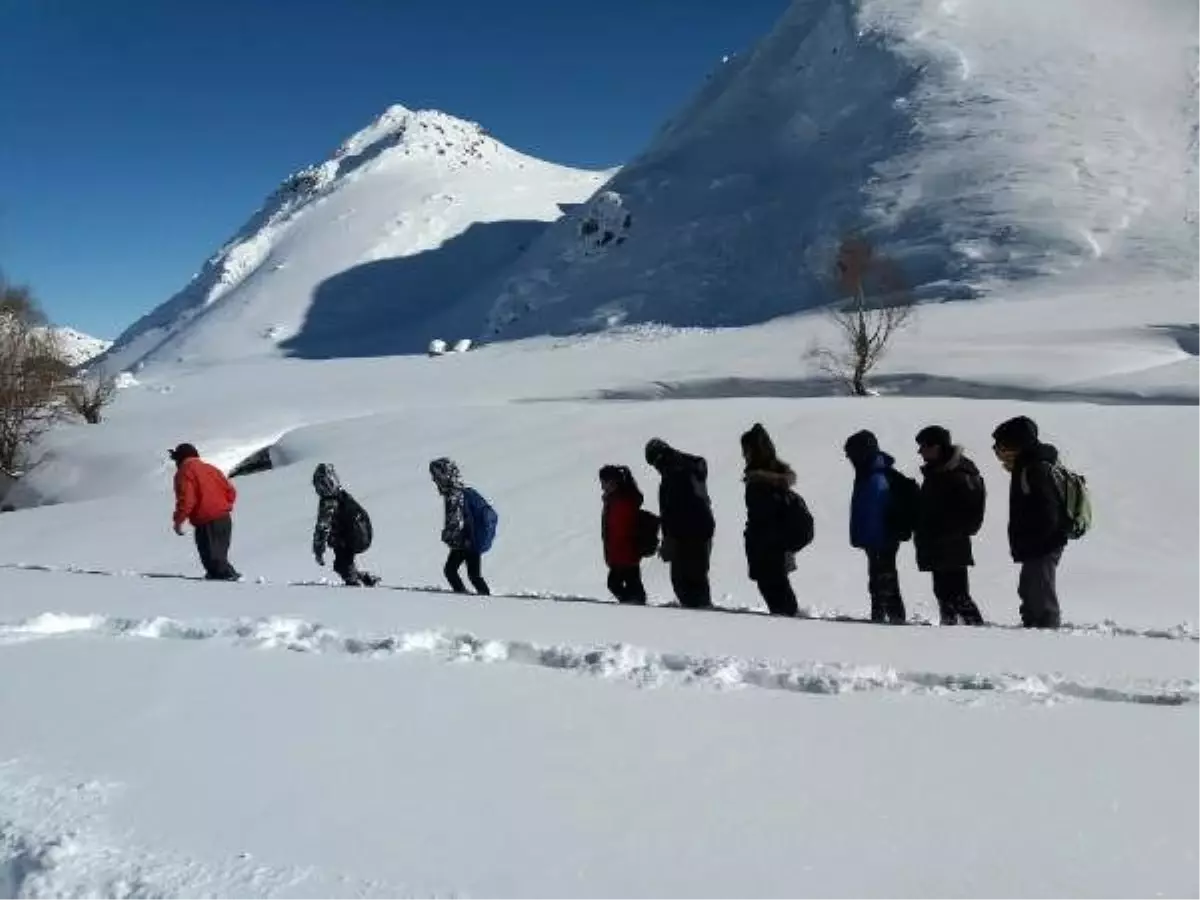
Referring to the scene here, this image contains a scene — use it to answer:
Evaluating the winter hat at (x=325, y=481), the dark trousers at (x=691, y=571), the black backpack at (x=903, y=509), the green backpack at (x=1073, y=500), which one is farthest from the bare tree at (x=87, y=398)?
the green backpack at (x=1073, y=500)

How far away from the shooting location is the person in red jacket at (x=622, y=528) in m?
8.32

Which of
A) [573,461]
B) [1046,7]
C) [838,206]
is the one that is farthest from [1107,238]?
[573,461]

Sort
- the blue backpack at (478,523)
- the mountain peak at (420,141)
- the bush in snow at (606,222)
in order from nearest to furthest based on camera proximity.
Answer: the blue backpack at (478,523)
the bush in snow at (606,222)
the mountain peak at (420,141)

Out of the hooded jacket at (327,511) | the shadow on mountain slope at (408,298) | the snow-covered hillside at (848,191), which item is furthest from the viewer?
the shadow on mountain slope at (408,298)

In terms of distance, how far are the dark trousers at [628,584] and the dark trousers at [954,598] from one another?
240 cm

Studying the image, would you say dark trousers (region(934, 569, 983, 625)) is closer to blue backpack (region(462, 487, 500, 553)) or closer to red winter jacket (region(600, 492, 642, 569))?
red winter jacket (region(600, 492, 642, 569))

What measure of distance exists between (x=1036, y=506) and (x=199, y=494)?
7.50 metres

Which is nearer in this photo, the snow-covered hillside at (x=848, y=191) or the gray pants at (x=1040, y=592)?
the gray pants at (x=1040, y=592)

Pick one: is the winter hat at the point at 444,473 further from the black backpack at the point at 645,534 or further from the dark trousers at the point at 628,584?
the black backpack at the point at 645,534

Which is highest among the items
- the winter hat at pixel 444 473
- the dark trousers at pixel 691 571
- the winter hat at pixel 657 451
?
the winter hat at pixel 657 451

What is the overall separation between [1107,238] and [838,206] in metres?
22.0

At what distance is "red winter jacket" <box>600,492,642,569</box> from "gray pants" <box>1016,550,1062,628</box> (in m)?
2.97

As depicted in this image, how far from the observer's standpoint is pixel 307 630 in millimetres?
6465

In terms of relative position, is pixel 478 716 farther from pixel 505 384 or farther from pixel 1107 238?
pixel 1107 238
